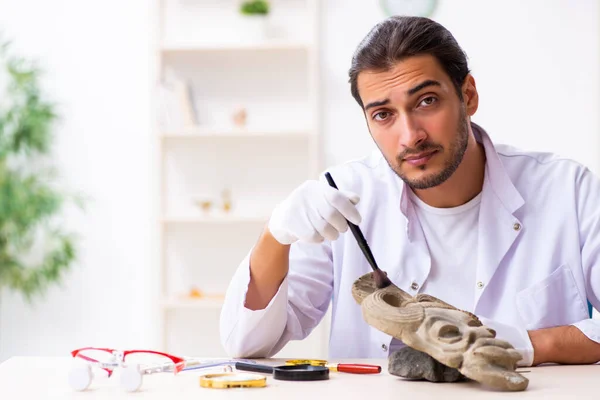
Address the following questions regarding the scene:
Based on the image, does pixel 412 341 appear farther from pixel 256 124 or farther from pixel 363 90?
pixel 256 124

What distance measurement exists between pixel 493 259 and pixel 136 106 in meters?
2.31

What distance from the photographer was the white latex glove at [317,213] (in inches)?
53.0

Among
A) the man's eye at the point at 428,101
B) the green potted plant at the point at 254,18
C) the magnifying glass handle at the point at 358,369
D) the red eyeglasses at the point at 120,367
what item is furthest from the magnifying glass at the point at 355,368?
the green potted plant at the point at 254,18

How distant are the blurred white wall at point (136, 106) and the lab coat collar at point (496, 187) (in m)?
1.62

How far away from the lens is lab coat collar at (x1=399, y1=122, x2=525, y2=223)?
169cm

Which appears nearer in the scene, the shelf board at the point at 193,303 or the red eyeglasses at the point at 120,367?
the red eyeglasses at the point at 120,367

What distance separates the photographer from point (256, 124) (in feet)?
11.1

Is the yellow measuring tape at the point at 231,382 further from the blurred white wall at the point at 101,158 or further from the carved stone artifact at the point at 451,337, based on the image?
the blurred white wall at the point at 101,158

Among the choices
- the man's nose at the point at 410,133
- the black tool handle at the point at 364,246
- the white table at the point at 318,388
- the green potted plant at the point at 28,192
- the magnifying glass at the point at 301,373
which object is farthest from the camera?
the green potted plant at the point at 28,192

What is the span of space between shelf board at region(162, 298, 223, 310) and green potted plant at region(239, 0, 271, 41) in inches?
45.4

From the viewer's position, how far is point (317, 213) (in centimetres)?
136

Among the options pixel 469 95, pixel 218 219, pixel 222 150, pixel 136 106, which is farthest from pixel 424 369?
pixel 136 106

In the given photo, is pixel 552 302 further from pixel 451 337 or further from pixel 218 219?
pixel 218 219

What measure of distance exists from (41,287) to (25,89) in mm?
931
